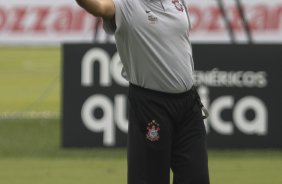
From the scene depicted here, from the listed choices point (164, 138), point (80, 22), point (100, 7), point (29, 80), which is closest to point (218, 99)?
point (80, 22)

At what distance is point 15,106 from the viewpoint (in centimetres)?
1872

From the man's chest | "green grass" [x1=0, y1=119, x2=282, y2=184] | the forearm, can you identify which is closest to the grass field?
"green grass" [x1=0, y1=119, x2=282, y2=184]

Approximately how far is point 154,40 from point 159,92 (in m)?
0.32

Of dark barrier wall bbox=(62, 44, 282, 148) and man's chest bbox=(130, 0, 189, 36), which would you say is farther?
dark barrier wall bbox=(62, 44, 282, 148)

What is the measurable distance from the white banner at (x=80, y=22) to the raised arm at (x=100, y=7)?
10.2 metres

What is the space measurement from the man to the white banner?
1013cm

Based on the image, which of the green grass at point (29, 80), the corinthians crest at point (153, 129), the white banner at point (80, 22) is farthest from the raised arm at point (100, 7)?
the green grass at point (29, 80)

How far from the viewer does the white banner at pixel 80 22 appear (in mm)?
16516

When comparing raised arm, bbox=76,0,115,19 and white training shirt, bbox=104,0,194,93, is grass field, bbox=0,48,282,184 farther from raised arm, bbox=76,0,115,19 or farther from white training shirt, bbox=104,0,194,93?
raised arm, bbox=76,0,115,19

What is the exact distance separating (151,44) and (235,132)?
6.52 m

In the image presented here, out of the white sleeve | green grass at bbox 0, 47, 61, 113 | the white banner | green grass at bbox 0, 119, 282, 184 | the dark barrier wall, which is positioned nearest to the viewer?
the white sleeve

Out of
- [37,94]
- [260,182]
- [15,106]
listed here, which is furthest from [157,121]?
[37,94]

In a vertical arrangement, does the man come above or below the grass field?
above

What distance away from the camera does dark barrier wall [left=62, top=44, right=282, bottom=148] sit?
12539mm
